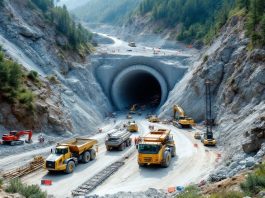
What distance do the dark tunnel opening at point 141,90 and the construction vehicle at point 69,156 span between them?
38.8m

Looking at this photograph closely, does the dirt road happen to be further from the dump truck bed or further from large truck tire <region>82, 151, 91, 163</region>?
the dump truck bed

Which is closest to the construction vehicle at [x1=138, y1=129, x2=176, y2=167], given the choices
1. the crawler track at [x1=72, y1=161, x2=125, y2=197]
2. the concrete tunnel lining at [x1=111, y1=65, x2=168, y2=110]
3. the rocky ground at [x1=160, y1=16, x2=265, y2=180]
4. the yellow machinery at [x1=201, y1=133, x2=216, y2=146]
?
the crawler track at [x1=72, y1=161, x2=125, y2=197]

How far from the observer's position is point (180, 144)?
3481 cm

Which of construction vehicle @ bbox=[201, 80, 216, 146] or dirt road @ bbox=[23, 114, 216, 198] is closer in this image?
dirt road @ bbox=[23, 114, 216, 198]

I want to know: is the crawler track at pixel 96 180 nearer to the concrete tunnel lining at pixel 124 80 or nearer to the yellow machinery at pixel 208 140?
the yellow machinery at pixel 208 140

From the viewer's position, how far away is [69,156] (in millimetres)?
25406

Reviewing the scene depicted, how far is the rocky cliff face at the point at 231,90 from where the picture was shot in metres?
31.0

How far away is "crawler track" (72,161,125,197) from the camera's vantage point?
818 inches

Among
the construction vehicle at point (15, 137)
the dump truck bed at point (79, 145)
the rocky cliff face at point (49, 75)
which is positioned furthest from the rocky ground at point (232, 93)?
the construction vehicle at point (15, 137)

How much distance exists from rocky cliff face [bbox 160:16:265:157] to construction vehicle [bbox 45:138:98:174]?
10.4m

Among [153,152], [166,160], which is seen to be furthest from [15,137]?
[166,160]

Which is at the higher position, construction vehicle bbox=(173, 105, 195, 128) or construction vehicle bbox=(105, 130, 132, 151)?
construction vehicle bbox=(173, 105, 195, 128)

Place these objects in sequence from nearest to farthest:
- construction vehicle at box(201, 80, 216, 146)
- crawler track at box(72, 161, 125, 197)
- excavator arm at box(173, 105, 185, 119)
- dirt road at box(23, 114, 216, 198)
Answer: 1. crawler track at box(72, 161, 125, 197)
2. dirt road at box(23, 114, 216, 198)
3. construction vehicle at box(201, 80, 216, 146)
4. excavator arm at box(173, 105, 185, 119)

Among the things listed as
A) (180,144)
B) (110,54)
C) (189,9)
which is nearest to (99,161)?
(180,144)
